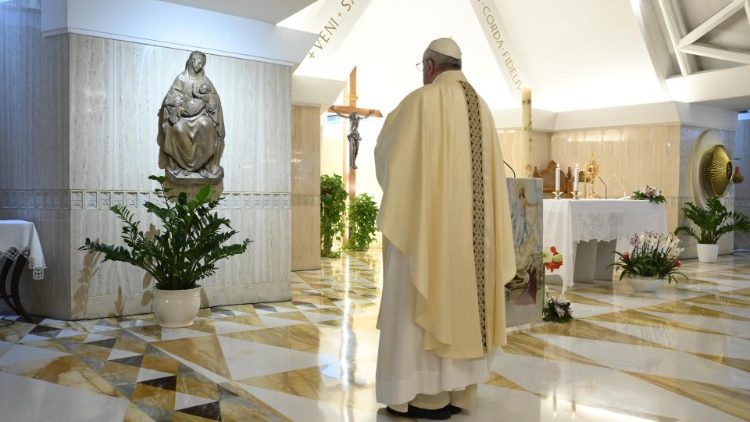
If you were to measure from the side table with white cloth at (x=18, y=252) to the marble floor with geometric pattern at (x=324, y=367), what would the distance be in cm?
40

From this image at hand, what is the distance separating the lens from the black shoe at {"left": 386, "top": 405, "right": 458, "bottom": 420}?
3547mm

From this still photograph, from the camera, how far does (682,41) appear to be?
11461mm

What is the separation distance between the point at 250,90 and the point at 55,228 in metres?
2.48

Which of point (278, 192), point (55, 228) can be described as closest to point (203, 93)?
point (278, 192)

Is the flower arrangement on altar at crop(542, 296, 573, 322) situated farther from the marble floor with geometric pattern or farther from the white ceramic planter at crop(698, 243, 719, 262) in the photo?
the white ceramic planter at crop(698, 243, 719, 262)

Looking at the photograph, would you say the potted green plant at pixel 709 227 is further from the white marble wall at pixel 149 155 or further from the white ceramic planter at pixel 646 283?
the white marble wall at pixel 149 155

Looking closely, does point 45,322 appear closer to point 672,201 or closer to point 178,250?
point 178,250

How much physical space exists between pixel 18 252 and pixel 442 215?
14.8 feet

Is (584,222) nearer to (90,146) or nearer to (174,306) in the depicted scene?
(174,306)

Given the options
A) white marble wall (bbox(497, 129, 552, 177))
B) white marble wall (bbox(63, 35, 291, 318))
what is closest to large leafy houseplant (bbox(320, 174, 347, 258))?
white marble wall (bbox(497, 129, 552, 177))

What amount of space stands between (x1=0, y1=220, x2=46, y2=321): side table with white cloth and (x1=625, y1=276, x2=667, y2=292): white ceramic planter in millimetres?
6871

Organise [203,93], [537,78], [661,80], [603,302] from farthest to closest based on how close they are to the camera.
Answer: [537,78] → [661,80] → [603,302] → [203,93]

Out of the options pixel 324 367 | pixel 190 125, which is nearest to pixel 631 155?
pixel 190 125

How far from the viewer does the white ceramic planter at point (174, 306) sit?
5.89 meters
